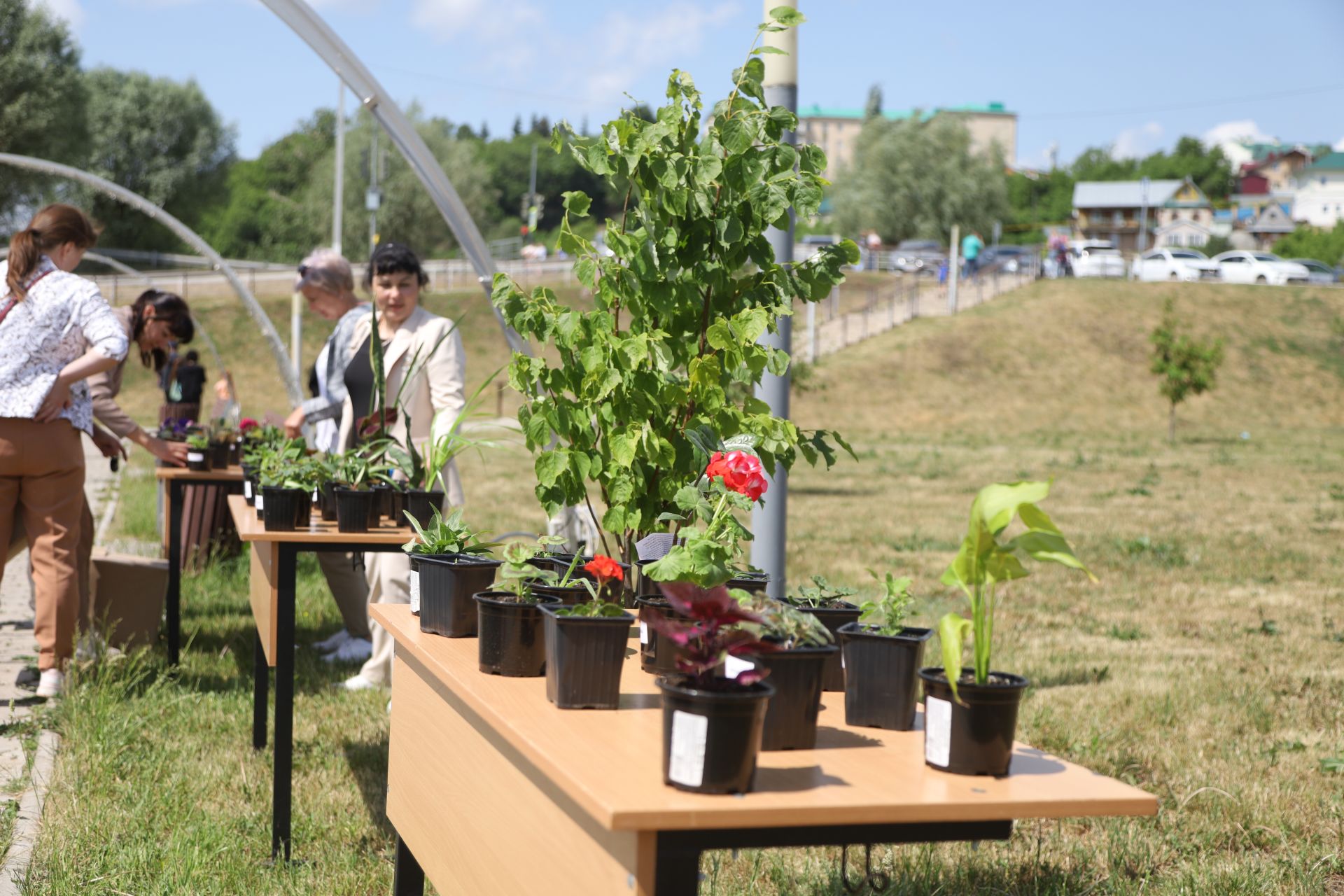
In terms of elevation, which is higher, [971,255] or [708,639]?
[971,255]

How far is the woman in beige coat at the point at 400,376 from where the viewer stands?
213 inches

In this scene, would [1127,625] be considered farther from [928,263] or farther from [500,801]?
[928,263]

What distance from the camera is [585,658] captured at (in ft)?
6.71

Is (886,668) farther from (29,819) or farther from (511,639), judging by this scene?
(29,819)

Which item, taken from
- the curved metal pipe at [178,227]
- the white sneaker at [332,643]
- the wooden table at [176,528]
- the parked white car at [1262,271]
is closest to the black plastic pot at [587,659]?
the wooden table at [176,528]

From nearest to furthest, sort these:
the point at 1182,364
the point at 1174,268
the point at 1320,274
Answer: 1. the point at 1182,364
2. the point at 1174,268
3. the point at 1320,274

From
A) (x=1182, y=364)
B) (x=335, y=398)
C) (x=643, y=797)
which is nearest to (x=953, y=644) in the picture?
(x=643, y=797)

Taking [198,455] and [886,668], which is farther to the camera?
[198,455]

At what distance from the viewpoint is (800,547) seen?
10.9 m

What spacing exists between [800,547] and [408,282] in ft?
19.7

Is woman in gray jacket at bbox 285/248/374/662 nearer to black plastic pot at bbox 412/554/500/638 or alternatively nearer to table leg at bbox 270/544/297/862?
table leg at bbox 270/544/297/862

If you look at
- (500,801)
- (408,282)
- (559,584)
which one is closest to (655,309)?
(559,584)

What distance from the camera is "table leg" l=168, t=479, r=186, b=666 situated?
19.9 feet

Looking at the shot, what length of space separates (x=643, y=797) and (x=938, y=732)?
470 millimetres
